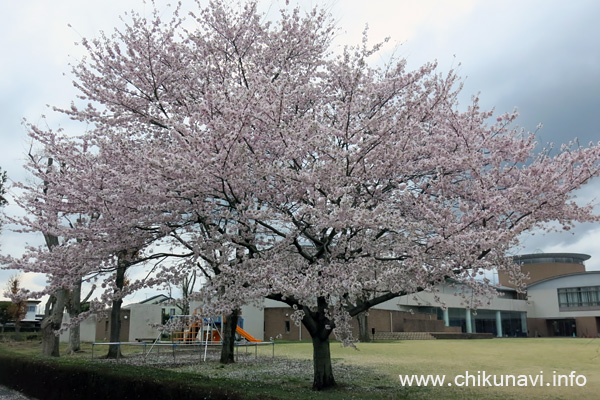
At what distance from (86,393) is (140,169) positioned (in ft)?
15.1

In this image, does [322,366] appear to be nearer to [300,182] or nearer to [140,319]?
[300,182]

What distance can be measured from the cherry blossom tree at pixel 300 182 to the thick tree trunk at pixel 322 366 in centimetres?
3

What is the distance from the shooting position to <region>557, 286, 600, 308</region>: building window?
192 feet

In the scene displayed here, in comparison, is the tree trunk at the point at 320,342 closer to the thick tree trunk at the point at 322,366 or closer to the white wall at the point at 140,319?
the thick tree trunk at the point at 322,366

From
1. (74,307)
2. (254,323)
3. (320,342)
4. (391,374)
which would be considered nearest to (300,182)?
(320,342)

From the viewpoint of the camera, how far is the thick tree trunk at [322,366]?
11258 mm

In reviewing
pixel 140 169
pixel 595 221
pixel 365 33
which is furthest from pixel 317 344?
pixel 365 33

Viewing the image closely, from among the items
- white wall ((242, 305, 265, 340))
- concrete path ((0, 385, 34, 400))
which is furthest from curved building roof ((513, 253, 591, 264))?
concrete path ((0, 385, 34, 400))

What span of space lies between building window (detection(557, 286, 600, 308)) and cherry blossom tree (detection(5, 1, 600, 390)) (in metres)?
57.6

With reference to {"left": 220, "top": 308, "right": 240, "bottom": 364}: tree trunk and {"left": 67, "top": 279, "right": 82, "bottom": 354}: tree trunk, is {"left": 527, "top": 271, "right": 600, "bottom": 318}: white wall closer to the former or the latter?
{"left": 220, "top": 308, "right": 240, "bottom": 364}: tree trunk

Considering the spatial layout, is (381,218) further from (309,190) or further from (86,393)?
(86,393)

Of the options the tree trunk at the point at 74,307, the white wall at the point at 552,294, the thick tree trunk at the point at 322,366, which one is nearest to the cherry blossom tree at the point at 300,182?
the thick tree trunk at the point at 322,366

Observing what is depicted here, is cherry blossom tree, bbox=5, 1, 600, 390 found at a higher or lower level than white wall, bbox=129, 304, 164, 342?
higher

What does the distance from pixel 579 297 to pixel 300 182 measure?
63.0 m
